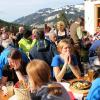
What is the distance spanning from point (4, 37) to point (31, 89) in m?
5.16

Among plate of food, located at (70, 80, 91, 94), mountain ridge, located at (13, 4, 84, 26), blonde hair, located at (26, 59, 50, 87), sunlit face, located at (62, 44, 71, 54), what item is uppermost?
mountain ridge, located at (13, 4, 84, 26)

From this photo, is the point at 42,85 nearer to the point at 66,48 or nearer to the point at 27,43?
the point at 66,48

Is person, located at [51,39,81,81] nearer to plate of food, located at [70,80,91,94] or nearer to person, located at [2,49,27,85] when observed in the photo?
person, located at [2,49,27,85]

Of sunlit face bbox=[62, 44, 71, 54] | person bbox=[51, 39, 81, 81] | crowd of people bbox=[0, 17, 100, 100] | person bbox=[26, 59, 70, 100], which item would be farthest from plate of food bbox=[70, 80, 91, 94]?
person bbox=[26, 59, 70, 100]

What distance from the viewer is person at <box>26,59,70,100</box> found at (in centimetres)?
358

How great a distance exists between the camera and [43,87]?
3615 millimetres

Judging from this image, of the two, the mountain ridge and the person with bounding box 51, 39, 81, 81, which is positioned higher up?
the mountain ridge

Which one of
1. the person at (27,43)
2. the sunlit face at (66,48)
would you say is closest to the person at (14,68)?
the sunlit face at (66,48)

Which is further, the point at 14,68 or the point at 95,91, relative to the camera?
the point at 14,68

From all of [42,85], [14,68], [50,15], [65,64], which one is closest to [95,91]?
[42,85]

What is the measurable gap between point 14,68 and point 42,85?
156 centimetres

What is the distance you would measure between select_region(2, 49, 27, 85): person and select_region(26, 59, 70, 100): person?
1.32 m

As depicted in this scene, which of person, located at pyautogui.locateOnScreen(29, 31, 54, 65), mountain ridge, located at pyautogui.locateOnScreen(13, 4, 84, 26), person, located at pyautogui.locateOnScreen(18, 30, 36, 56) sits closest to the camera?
person, located at pyautogui.locateOnScreen(29, 31, 54, 65)

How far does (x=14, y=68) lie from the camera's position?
516cm
